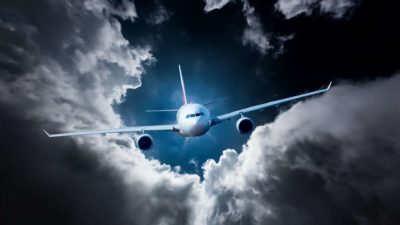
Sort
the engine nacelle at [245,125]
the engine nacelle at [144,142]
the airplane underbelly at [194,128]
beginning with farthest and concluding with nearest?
the engine nacelle at [144,142]
the engine nacelle at [245,125]
the airplane underbelly at [194,128]

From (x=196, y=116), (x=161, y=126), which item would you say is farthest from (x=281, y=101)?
(x=161, y=126)

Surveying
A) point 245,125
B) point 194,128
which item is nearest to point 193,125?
point 194,128

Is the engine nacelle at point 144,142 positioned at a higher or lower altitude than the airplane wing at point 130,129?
lower

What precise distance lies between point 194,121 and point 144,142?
17.5 feet

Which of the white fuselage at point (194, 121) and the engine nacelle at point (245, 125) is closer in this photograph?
the white fuselage at point (194, 121)

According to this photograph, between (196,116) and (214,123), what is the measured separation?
300cm

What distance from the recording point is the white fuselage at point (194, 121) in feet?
73.5

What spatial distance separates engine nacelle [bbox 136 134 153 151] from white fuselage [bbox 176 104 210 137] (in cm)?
323

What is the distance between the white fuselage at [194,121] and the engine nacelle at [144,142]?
323 centimetres

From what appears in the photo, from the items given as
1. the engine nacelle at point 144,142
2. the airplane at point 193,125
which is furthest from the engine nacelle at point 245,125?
the engine nacelle at point 144,142

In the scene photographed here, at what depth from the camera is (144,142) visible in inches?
907

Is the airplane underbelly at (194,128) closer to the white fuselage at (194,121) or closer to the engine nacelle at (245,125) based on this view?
the white fuselage at (194,121)

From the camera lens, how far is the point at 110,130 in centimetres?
2386

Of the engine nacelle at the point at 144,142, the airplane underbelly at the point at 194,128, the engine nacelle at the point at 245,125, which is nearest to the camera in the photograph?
the airplane underbelly at the point at 194,128
